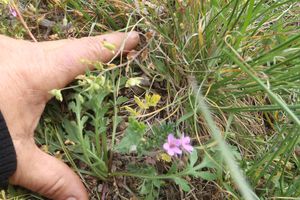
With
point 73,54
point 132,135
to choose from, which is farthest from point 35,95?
point 132,135

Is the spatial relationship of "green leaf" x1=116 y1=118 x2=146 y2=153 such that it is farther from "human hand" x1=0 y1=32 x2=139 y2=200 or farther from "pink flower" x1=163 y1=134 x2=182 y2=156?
"human hand" x1=0 y1=32 x2=139 y2=200

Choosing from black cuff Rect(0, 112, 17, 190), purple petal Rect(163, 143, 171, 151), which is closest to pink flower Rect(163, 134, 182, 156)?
purple petal Rect(163, 143, 171, 151)

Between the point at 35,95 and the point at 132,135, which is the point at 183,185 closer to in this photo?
the point at 132,135

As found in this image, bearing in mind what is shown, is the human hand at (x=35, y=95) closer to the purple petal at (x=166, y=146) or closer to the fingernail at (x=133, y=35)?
the fingernail at (x=133, y=35)

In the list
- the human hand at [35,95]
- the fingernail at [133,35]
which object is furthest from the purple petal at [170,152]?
the fingernail at [133,35]

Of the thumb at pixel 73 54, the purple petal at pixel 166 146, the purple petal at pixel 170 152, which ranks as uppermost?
the thumb at pixel 73 54

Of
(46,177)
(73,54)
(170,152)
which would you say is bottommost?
(46,177)

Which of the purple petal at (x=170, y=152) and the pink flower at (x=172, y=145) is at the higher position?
the pink flower at (x=172, y=145)
